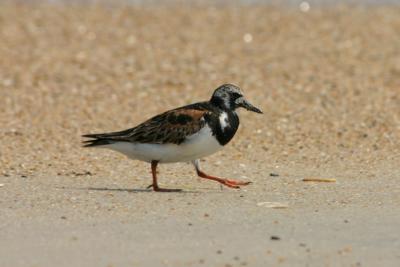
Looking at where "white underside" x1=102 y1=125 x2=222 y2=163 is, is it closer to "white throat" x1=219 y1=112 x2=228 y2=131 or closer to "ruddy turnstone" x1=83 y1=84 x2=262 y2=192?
"ruddy turnstone" x1=83 y1=84 x2=262 y2=192

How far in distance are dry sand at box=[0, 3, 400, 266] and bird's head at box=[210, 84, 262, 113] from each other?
2.29 ft

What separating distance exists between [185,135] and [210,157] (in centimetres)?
195

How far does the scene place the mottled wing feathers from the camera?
28.7ft

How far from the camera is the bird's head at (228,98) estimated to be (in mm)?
8992

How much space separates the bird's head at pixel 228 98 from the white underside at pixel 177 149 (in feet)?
1.14

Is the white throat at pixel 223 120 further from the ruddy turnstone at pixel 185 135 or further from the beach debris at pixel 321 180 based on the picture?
the beach debris at pixel 321 180

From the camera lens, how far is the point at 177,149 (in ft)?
28.9

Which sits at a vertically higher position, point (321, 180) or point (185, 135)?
point (185, 135)

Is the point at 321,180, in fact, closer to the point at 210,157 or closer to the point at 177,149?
the point at 177,149

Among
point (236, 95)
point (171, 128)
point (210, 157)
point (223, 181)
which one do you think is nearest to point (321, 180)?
point (223, 181)

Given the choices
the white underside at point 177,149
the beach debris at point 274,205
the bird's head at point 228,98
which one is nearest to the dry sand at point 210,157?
the beach debris at point 274,205

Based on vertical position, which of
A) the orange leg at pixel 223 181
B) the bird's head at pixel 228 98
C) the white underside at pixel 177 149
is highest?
the bird's head at pixel 228 98

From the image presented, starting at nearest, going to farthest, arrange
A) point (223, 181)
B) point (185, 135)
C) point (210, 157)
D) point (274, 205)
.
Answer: point (274, 205) → point (185, 135) → point (223, 181) → point (210, 157)

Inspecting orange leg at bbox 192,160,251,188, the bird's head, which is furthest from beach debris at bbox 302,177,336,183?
the bird's head
